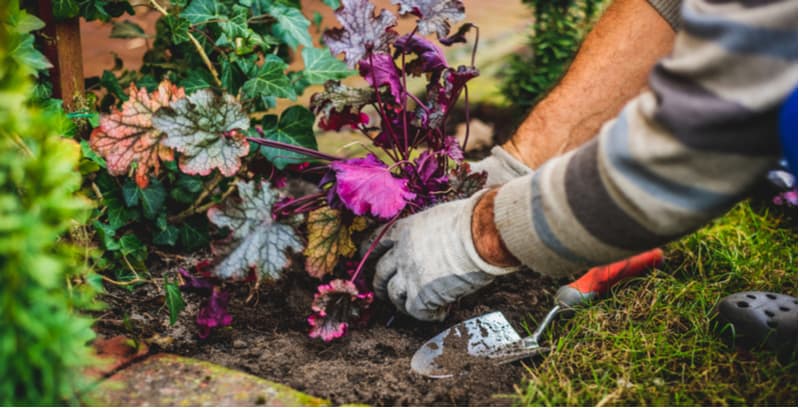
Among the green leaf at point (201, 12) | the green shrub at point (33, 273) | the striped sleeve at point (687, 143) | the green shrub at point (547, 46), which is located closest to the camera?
the green shrub at point (33, 273)

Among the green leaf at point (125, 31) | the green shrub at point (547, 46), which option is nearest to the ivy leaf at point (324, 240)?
the green leaf at point (125, 31)

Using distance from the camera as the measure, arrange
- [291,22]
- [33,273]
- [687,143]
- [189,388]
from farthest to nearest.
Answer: [291,22]
[189,388]
[687,143]
[33,273]

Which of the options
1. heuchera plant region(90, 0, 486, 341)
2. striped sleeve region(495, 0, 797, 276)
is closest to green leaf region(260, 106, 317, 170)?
heuchera plant region(90, 0, 486, 341)

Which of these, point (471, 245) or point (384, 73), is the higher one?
point (384, 73)

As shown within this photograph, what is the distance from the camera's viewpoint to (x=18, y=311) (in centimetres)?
81

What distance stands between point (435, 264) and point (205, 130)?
595 millimetres

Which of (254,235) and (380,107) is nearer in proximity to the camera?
(254,235)

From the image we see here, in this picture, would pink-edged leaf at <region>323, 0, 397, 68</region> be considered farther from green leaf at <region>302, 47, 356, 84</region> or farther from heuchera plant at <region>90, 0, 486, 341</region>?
green leaf at <region>302, 47, 356, 84</region>

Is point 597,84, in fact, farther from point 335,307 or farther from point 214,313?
point 214,313

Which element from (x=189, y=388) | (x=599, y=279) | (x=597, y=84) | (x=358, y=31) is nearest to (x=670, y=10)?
(x=597, y=84)

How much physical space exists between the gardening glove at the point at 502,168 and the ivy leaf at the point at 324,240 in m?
0.47

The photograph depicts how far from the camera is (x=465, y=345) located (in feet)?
5.11

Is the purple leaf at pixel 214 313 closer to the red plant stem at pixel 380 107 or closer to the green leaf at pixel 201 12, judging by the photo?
the red plant stem at pixel 380 107

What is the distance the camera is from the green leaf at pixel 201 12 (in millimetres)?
1665
